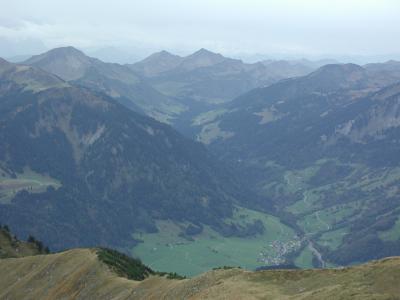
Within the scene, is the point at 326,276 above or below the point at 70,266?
above

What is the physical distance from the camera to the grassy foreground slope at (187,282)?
75.3 meters

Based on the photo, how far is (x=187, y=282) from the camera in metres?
107

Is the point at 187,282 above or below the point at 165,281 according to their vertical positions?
above

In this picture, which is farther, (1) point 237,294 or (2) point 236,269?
(2) point 236,269

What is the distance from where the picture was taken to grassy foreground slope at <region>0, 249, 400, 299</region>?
75.3 metres

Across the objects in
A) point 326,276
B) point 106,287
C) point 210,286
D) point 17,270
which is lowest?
point 17,270

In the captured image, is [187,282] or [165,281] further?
[165,281]

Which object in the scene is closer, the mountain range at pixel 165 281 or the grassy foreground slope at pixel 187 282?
the grassy foreground slope at pixel 187 282

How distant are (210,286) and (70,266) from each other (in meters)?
52.7

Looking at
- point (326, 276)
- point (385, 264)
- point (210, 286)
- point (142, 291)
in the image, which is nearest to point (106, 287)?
point (142, 291)

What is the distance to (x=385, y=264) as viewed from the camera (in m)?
80.8

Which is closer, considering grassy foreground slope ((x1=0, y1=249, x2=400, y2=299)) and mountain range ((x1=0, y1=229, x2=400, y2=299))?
grassy foreground slope ((x1=0, y1=249, x2=400, y2=299))

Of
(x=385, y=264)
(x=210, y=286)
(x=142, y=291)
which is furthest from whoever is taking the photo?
(x=142, y=291)

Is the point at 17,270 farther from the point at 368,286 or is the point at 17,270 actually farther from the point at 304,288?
the point at 368,286
